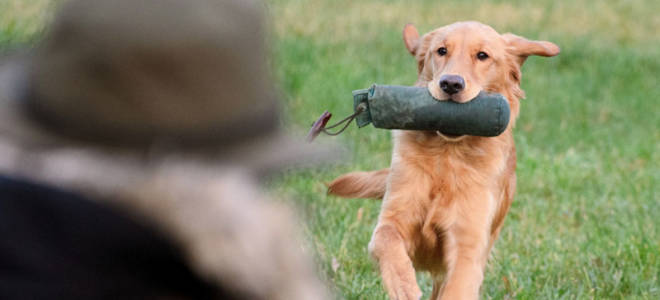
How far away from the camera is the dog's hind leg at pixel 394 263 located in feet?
12.0

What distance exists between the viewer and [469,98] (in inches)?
150

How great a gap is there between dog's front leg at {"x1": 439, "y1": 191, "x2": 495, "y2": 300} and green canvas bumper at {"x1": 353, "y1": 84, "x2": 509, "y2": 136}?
1.16 feet

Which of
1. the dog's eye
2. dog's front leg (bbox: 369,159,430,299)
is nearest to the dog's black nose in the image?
the dog's eye

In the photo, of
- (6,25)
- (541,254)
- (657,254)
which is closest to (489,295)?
(541,254)

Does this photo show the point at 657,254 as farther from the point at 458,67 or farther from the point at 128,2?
the point at 128,2

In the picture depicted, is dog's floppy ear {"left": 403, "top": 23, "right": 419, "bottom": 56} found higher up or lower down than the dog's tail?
higher up

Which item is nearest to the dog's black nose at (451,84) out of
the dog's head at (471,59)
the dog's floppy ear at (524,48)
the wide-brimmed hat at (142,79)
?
the dog's head at (471,59)

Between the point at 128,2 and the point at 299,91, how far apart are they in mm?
7226

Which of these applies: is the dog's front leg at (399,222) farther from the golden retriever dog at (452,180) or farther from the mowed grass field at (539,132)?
the mowed grass field at (539,132)

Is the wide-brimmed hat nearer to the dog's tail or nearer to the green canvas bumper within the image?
the green canvas bumper

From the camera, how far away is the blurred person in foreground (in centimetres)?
136

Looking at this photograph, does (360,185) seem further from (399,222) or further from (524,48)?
(524,48)

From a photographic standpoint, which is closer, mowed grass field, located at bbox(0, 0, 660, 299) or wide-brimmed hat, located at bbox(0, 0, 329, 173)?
wide-brimmed hat, located at bbox(0, 0, 329, 173)

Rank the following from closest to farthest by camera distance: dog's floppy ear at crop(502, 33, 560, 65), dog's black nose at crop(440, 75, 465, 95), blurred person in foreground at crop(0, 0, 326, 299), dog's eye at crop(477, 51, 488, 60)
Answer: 1. blurred person in foreground at crop(0, 0, 326, 299)
2. dog's black nose at crop(440, 75, 465, 95)
3. dog's eye at crop(477, 51, 488, 60)
4. dog's floppy ear at crop(502, 33, 560, 65)
